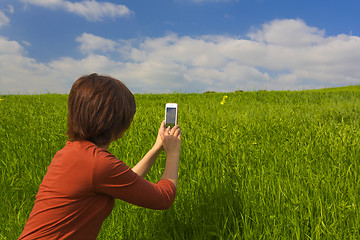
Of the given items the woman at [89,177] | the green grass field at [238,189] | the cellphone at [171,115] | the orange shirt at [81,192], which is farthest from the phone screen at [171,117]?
the green grass field at [238,189]

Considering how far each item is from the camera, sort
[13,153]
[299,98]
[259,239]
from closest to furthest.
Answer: [259,239] → [13,153] → [299,98]

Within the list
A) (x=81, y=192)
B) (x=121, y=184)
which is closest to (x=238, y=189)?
(x=121, y=184)

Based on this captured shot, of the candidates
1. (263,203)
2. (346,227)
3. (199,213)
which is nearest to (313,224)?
(346,227)

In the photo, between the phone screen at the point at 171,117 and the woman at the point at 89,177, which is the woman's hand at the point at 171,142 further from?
the woman at the point at 89,177

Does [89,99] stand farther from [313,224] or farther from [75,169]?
[313,224]

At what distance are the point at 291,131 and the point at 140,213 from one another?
2809mm

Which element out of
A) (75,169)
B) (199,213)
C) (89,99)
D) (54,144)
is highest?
(89,99)

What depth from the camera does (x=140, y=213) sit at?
97.3 inches

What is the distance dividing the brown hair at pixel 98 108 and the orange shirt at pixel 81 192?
0.08m

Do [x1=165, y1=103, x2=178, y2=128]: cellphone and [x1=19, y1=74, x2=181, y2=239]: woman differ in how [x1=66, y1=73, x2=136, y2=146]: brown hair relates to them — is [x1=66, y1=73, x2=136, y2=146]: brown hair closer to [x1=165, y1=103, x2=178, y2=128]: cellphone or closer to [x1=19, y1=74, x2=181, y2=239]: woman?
[x1=19, y1=74, x2=181, y2=239]: woman

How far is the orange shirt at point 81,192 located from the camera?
4.57 ft

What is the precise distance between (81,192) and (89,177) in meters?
0.11

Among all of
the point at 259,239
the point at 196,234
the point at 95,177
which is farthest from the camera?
the point at 196,234

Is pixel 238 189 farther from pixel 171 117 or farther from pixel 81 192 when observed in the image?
pixel 81 192
